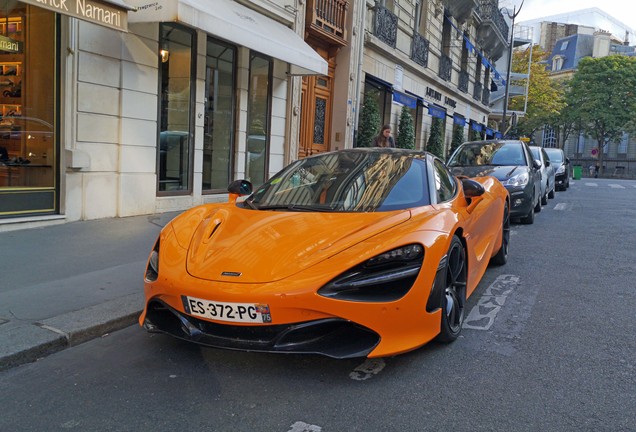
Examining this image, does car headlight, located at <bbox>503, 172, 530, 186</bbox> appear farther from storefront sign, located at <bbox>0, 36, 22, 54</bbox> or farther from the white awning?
storefront sign, located at <bbox>0, 36, 22, 54</bbox>

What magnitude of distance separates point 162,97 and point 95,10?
2615 mm

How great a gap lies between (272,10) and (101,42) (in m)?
4.65

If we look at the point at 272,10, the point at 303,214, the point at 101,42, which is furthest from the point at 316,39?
the point at 303,214

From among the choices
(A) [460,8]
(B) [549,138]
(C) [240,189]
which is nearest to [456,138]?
(A) [460,8]

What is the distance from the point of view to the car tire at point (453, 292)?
354cm

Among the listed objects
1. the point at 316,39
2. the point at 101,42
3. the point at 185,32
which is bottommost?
the point at 101,42

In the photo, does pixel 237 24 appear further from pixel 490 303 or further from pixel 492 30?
pixel 492 30

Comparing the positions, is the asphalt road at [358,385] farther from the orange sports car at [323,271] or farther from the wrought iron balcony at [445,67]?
the wrought iron balcony at [445,67]

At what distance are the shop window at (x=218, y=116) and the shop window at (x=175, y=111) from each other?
582 millimetres

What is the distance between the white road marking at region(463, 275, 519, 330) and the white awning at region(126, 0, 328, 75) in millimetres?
5571

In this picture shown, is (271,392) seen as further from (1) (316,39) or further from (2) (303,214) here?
(1) (316,39)

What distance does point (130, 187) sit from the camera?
8547 millimetres

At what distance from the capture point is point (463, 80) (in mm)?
28016

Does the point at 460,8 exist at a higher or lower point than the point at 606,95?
lower
